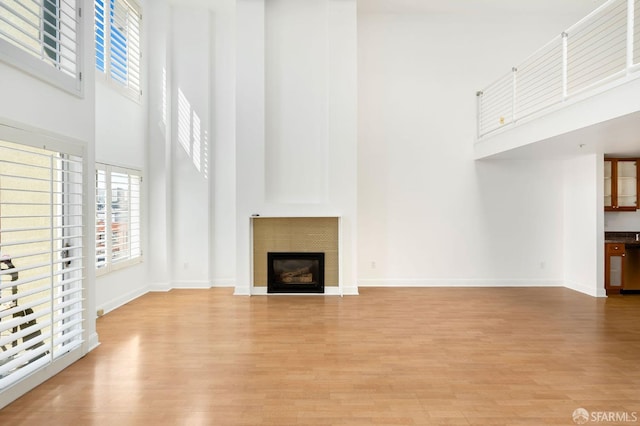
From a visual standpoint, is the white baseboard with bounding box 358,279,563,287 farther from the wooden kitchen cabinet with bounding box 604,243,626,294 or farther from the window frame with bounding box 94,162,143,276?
the window frame with bounding box 94,162,143,276

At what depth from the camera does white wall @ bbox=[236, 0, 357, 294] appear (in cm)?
633

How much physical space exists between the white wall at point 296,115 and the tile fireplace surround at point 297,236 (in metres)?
0.14

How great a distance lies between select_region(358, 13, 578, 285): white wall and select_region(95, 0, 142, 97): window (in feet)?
13.1

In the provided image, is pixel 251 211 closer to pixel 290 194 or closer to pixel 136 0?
pixel 290 194

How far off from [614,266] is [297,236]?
18.1 ft

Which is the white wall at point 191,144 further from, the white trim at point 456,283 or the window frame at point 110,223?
the white trim at point 456,283

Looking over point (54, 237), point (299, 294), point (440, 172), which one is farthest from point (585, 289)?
point (54, 237)

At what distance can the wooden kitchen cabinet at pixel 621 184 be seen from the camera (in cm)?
650

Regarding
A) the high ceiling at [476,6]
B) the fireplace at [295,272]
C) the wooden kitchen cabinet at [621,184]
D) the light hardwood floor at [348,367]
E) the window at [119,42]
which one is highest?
the high ceiling at [476,6]

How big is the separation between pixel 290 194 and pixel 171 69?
3.21 m

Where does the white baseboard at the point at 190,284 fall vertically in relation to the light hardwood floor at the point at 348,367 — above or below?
above

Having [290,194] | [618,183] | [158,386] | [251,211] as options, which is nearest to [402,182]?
[290,194]

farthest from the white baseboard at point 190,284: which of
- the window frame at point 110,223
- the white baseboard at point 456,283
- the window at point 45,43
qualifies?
the window at point 45,43

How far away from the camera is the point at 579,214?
21.9 ft
